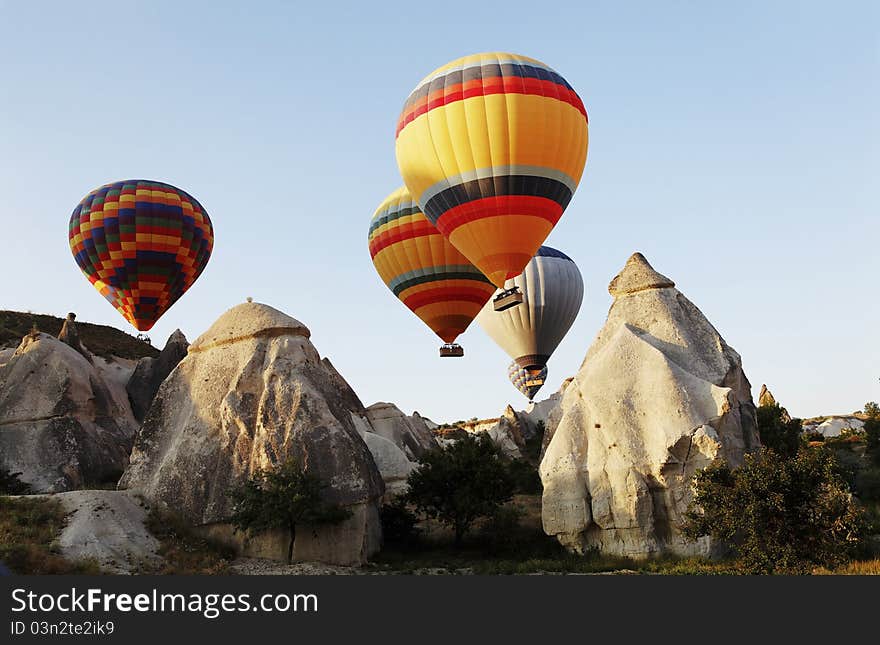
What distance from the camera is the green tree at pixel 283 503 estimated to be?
20578 mm

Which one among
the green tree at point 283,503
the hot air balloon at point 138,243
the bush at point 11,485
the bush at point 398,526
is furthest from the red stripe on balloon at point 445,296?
the bush at point 11,485

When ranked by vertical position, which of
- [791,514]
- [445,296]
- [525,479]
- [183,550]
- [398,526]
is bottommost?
[183,550]

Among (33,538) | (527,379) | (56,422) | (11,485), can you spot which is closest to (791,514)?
(33,538)

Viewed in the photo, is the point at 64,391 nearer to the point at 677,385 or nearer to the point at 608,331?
the point at 608,331

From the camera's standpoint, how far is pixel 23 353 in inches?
1316

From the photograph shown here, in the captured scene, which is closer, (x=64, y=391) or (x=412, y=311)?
(x=64, y=391)

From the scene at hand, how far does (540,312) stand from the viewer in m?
47.5

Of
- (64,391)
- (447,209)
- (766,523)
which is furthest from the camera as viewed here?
(64,391)

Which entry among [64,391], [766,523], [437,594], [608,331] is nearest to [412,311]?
[608,331]

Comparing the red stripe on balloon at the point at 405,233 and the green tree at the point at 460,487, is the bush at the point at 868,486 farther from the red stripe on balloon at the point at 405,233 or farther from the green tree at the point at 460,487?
the red stripe on balloon at the point at 405,233

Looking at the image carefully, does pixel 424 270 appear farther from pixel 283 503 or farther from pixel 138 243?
pixel 283 503

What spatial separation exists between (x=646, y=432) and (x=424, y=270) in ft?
51.8

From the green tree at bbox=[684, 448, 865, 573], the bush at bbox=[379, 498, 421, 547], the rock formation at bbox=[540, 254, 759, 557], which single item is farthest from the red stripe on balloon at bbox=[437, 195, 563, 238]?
the green tree at bbox=[684, 448, 865, 573]

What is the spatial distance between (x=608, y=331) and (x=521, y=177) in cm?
633
